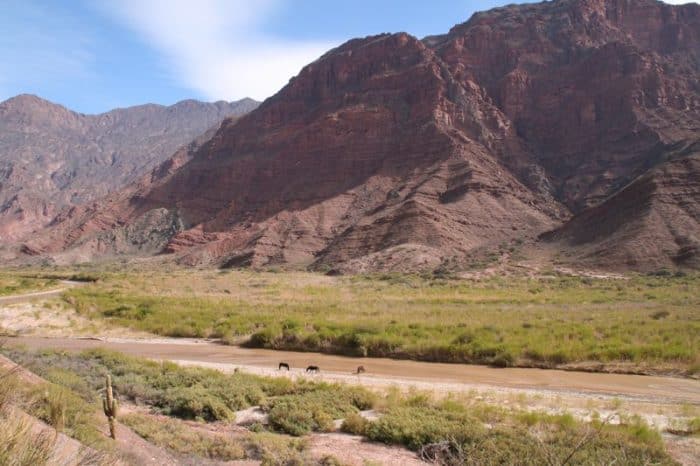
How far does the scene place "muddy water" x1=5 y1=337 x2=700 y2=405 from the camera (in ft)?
51.9

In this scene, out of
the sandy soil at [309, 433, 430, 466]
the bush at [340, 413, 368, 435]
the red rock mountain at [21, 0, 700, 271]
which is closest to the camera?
the sandy soil at [309, 433, 430, 466]

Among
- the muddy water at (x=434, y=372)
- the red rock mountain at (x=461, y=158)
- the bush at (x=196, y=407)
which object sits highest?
the red rock mountain at (x=461, y=158)

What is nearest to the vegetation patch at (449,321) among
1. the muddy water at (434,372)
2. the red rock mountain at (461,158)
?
the muddy water at (434,372)

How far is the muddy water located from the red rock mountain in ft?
160

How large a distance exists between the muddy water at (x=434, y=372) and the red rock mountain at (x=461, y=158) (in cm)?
4886

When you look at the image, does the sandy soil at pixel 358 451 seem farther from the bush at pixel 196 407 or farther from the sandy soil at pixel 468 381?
the bush at pixel 196 407

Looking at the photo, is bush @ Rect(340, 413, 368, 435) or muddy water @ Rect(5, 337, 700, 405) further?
muddy water @ Rect(5, 337, 700, 405)

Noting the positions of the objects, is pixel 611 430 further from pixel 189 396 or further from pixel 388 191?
pixel 388 191

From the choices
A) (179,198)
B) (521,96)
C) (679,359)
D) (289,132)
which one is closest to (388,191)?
(289,132)

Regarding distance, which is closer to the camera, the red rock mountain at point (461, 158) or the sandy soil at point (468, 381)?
the sandy soil at point (468, 381)

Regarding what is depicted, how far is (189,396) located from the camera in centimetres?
1259

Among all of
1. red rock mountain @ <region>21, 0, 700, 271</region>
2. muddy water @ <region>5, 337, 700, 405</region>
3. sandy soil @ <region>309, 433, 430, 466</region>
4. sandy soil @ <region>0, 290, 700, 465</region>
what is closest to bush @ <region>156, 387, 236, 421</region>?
sandy soil @ <region>0, 290, 700, 465</region>

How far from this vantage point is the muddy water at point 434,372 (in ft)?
51.9

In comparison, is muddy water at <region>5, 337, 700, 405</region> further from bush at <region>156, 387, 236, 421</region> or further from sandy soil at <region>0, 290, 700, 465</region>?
bush at <region>156, 387, 236, 421</region>
